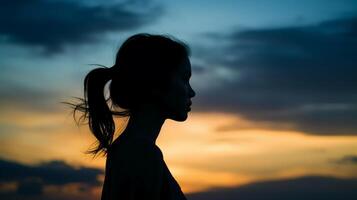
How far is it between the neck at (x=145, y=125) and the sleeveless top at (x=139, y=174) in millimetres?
68

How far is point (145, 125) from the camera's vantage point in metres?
3.80

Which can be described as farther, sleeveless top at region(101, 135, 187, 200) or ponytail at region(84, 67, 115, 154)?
ponytail at region(84, 67, 115, 154)

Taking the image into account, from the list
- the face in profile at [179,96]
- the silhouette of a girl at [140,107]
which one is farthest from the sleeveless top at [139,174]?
the face in profile at [179,96]

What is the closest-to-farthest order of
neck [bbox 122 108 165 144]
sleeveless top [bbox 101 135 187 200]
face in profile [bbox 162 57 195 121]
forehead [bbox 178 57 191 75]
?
sleeveless top [bbox 101 135 187 200] → neck [bbox 122 108 165 144] → face in profile [bbox 162 57 195 121] → forehead [bbox 178 57 191 75]

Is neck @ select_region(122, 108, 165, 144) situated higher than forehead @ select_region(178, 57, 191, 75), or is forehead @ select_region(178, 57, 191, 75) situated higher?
forehead @ select_region(178, 57, 191, 75)

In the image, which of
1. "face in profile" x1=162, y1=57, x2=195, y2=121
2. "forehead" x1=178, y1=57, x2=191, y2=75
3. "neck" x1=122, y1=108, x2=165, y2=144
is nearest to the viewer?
"neck" x1=122, y1=108, x2=165, y2=144

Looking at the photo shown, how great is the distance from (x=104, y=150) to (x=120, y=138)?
1.24ft

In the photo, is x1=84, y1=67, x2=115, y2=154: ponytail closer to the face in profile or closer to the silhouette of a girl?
the silhouette of a girl

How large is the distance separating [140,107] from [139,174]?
566mm

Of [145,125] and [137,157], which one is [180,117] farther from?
[137,157]

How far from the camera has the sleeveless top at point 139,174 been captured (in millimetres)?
3533

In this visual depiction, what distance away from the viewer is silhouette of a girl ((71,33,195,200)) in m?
3.57

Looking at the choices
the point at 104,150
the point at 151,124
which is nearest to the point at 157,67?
the point at 151,124

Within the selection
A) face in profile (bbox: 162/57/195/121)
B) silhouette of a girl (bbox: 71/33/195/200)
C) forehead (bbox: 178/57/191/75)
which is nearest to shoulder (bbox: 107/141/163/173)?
silhouette of a girl (bbox: 71/33/195/200)
